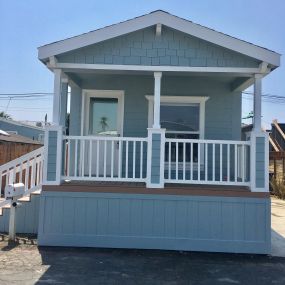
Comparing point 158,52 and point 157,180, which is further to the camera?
point 158,52

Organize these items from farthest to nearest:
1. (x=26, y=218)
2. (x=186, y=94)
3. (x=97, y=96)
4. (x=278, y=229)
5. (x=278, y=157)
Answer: (x=278, y=157), (x=278, y=229), (x=97, y=96), (x=186, y=94), (x=26, y=218)

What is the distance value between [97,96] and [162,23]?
2.69m

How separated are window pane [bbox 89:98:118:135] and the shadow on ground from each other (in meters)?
3.13

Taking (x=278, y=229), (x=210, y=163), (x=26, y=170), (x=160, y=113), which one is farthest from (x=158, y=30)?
(x=278, y=229)

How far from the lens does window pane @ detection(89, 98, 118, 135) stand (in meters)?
9.20

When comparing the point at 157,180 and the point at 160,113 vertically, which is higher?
the point at 160,113

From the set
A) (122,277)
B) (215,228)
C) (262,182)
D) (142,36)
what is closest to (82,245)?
(122,277)

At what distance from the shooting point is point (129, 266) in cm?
596

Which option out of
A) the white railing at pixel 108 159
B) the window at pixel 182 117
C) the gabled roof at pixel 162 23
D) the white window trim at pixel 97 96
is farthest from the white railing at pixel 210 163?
the gabled roof at pixel 162 23

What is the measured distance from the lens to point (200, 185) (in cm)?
768

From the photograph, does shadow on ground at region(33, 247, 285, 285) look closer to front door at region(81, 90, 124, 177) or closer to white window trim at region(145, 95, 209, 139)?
front door at region(81, 90, 124, 177)

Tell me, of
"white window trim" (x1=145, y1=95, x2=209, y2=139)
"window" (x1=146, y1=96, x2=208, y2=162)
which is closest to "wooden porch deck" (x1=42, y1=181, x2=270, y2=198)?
"window" (x1=146, y1=96, x2=208, y2=162)

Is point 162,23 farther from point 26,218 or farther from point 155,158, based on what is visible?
point 26,218

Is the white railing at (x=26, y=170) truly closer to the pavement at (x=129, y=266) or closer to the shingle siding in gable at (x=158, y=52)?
the pavement at (x=129, y=266)
